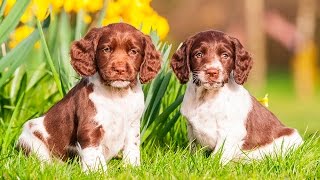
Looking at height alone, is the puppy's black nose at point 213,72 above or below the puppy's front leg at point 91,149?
above

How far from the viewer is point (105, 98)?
15.0 ft

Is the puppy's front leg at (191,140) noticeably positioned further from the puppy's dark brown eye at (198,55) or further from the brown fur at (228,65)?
the puppy's dark brown eye at (198,55)

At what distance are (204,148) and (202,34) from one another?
71 cm

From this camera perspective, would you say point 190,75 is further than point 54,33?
No

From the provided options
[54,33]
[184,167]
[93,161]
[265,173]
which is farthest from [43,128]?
[54,33]

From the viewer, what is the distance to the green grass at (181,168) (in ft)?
14.3

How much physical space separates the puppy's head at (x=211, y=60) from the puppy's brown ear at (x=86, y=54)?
1.89 ft

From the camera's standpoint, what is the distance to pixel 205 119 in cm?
485

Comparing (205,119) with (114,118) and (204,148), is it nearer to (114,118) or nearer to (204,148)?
(204,148)

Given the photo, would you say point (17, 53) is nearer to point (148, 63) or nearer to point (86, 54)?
point (86, 54)

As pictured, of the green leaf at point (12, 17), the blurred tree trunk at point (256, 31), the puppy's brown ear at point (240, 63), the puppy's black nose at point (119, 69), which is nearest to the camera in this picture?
the puppy's black nose at point (119, 69)

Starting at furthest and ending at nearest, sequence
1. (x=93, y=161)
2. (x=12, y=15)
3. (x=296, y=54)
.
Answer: (x=296, y=54) < (x=12, y=15) < (x=93, y=161)

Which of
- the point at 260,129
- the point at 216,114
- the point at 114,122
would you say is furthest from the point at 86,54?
the point at 260,129

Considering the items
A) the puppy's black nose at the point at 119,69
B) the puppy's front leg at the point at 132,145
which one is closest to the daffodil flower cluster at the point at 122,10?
the puppy's front leg at the point at 132,145
